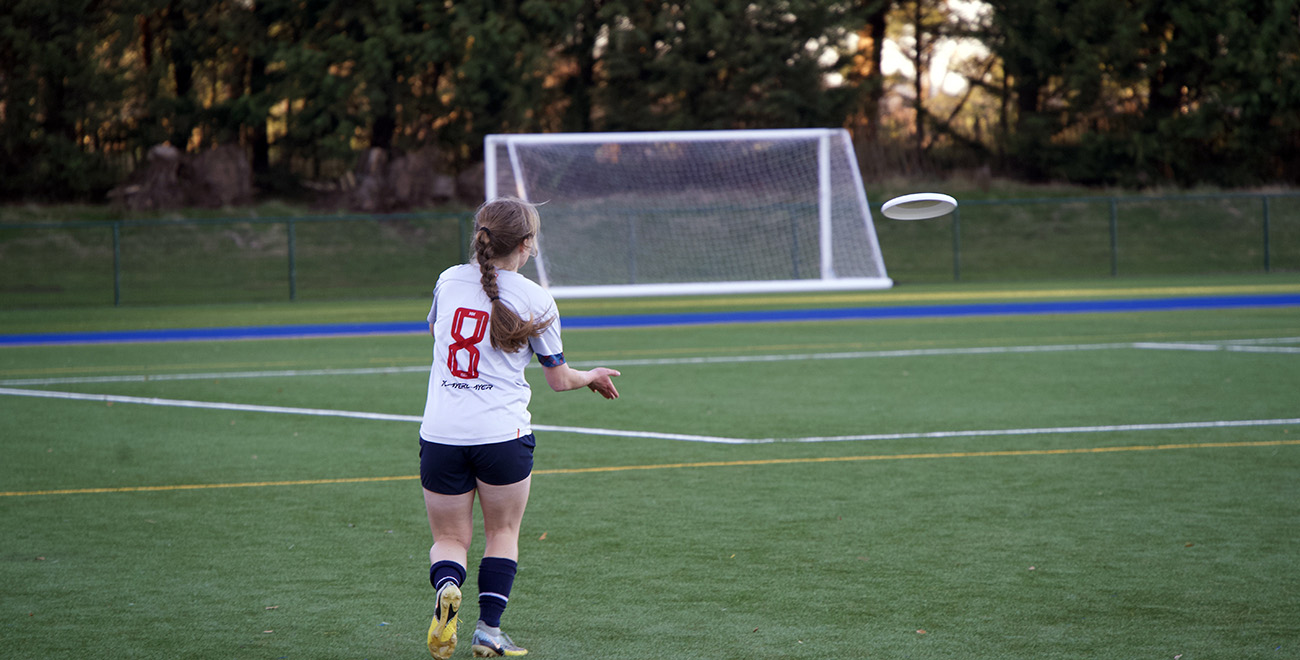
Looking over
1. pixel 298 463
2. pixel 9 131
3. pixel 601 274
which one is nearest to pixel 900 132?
pixel 601 274

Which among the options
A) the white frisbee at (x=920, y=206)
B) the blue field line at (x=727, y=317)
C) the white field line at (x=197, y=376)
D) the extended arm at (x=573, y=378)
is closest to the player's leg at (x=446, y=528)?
the extended arm at (x=573, y=378)

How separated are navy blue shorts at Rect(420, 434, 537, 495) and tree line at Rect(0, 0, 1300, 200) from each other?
36.7 meters

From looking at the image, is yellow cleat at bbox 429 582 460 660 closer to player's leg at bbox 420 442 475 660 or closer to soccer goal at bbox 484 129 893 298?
player's leg at bbox 420 442 475 660

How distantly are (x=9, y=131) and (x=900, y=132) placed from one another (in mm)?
29372

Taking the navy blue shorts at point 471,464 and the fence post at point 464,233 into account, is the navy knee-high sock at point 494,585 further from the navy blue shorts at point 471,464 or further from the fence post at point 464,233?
the fence post at point 464,233

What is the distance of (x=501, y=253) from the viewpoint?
4172mm

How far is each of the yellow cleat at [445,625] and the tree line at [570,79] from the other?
3696cm

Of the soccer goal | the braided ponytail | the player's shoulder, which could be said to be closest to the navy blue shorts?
the braided ponytail

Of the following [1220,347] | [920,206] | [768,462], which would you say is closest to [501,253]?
[920,206]

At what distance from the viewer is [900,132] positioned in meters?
45.2

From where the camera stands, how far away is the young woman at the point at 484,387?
4.13m

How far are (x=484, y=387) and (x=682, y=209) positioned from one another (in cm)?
2840

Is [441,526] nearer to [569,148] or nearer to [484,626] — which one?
[484,626]

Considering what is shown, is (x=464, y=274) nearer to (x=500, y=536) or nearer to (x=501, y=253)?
(x=501, y=253)
